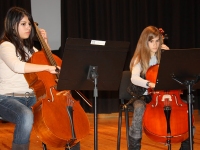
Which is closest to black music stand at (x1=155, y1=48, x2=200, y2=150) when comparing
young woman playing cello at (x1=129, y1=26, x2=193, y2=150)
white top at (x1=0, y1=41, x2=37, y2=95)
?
young woman playing cello at (x1=129, y1=26, x2=193, y2=150)

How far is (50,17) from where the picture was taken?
230 inches

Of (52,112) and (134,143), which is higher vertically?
(52,112)

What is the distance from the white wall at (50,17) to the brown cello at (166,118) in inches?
124

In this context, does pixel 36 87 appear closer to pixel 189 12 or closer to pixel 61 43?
pixel 61 43

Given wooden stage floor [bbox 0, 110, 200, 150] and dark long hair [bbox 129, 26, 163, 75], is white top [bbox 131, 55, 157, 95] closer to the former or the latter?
dark long hair [bbox 129, 26, 163, 75]

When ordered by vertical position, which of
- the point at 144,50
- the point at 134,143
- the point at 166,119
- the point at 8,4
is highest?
the point at 8,4

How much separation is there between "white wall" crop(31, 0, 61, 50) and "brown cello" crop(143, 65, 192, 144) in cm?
316

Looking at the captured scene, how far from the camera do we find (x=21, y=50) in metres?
2.82

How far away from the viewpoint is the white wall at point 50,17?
18.9 feet

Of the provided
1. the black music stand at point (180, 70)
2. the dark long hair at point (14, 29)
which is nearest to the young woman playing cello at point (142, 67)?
the black music stand at point (180, 70)

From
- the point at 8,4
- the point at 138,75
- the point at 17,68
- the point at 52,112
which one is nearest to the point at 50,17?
the point at 8,4

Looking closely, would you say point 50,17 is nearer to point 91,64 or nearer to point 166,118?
point 166,118

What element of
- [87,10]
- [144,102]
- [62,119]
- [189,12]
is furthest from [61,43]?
[62,119]

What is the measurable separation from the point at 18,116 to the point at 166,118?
3.81 feet
